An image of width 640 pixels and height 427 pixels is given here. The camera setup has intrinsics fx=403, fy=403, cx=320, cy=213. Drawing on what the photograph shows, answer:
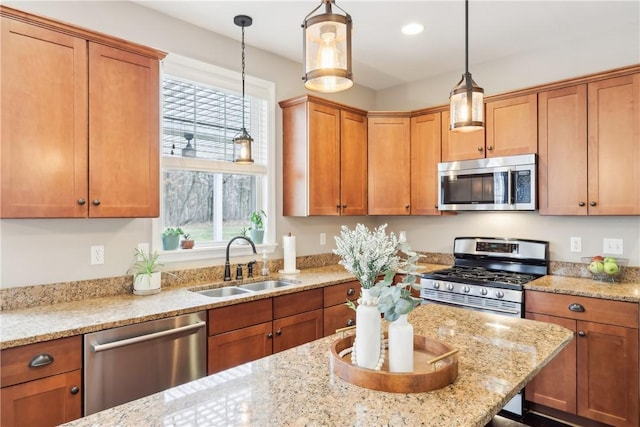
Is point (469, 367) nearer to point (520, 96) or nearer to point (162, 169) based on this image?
point (162, 169)

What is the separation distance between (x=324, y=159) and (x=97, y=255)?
6.29ft

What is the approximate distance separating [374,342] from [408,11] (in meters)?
2.44

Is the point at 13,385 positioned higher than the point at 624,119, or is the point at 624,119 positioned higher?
the point at 624,119

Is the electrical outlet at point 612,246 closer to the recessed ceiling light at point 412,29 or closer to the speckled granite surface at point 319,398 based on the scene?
the speckled granite surface at point 319,398

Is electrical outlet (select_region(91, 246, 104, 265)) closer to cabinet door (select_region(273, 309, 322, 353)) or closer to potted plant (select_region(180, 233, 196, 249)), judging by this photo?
potted plant (select_region(180, 233, 196, 249))

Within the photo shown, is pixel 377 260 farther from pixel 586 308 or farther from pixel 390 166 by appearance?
pixel 390 166

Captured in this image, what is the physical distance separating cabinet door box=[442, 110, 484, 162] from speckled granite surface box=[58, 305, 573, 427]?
88.1 inches

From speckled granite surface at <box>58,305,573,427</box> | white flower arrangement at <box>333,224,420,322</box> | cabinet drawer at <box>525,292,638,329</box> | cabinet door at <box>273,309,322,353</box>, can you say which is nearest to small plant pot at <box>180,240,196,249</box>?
cabinet door at <box>273,309,322,353</box>

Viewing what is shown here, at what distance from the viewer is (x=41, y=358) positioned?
5.66 feet

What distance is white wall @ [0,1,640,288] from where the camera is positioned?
7.54 feet

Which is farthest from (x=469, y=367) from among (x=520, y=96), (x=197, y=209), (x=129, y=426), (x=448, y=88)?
(x=448, y=88)

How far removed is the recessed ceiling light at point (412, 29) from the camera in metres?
3.04

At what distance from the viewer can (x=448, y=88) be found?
4.04 m

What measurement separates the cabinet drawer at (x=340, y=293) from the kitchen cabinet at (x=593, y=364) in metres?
1.32
